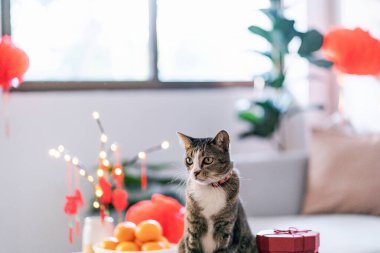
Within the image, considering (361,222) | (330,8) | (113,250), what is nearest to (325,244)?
(361,222)

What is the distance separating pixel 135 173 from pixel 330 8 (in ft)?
5.49

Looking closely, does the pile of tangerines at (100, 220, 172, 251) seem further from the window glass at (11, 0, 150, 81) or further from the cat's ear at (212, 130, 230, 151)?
the window glass at (11, 0, 150, 81)

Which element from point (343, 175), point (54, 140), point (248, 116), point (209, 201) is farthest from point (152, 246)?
point (248, 116)

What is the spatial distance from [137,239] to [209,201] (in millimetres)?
Result: 284

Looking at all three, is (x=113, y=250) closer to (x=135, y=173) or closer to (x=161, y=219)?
(x=161, y=219)

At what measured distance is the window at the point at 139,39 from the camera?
3643 millimetres

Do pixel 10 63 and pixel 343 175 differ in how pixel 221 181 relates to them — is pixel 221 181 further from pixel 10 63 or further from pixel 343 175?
pixel 10 63

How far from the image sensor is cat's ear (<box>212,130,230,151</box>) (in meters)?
2.29

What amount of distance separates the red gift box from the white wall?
148 centimetres

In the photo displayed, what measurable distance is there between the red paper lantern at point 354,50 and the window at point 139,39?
43cm

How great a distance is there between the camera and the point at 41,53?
144 inches

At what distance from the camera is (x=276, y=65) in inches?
150

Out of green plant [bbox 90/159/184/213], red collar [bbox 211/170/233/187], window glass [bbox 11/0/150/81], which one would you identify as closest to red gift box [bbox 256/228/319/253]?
red collar [bbox 211/170/233/187]

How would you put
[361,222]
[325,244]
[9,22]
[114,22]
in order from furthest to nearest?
1. [114,22]
2. [9,22]
3. [361,222]
4. [325,244]
